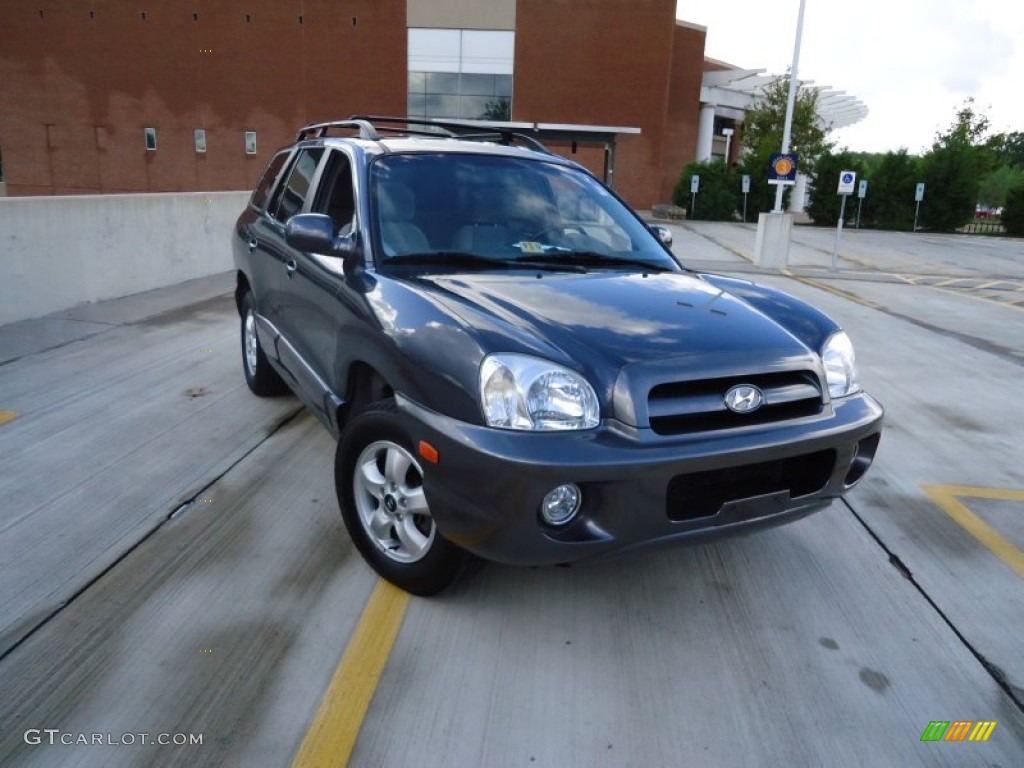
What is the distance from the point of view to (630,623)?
9.64 feet

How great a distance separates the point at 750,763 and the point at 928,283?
1511 centimetres

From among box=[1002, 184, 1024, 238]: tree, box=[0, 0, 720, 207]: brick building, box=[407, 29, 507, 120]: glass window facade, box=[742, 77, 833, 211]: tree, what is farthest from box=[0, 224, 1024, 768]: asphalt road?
box=[742, 77, 833, 211]: tree

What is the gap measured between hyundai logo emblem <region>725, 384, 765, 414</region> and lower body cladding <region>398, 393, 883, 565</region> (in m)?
0.07

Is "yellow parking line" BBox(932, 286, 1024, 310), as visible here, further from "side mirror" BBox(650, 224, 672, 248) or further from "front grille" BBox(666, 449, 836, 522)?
"front grille" BBox(666, 449, 836, 522)

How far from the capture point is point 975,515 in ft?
13.3

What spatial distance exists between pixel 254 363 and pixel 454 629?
3308 mm

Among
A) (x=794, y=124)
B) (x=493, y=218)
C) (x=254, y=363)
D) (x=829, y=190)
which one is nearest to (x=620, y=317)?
(x=493, y=218)

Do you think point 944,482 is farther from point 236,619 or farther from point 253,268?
point 253,268

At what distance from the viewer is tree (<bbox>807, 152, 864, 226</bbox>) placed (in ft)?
113

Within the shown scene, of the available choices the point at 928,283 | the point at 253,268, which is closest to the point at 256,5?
the point at 928,283

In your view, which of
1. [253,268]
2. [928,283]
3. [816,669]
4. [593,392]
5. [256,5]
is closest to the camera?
[593,392]

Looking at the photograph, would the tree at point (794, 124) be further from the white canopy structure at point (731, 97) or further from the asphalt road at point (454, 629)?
the asphalt road at point (454, 629)

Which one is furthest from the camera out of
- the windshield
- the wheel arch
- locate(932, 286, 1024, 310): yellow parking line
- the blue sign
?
the blue sign

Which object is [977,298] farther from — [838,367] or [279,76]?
[279,76]
